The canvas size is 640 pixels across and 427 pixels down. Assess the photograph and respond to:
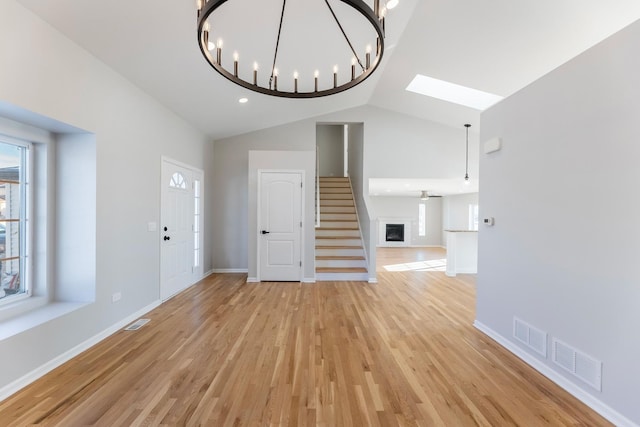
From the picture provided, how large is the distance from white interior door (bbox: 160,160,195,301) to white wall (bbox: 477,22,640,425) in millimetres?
4275

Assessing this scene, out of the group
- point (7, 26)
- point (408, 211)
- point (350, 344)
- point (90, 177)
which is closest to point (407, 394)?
point (350, 344)

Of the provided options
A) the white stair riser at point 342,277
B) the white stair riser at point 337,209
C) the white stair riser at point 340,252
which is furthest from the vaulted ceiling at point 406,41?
the white stair riser at point 342,277

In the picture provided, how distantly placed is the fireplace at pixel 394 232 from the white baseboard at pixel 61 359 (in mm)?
9978

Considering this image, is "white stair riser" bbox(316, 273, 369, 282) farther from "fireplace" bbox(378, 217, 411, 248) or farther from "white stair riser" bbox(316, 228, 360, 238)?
"fireplace" bbox(378, 217, 411, 248)

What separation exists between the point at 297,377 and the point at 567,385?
2.01 metres

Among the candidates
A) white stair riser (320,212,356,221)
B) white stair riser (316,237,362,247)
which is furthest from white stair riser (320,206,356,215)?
white stair riser (316,237,362,247)

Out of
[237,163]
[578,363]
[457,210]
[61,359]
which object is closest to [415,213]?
[457,210]

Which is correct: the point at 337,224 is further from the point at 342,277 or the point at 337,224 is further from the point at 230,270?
the point at 230,270

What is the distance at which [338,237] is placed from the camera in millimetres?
6176

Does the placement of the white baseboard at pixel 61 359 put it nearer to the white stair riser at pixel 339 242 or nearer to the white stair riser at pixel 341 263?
the white stair riser at pixel 341 263

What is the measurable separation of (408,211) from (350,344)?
10068 mm

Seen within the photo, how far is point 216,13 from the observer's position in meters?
2.62

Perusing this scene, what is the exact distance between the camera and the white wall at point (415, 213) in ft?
39.6

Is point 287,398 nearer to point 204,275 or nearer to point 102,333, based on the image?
point 102,333
